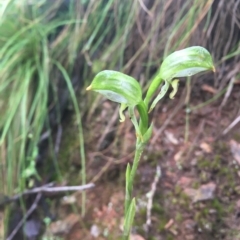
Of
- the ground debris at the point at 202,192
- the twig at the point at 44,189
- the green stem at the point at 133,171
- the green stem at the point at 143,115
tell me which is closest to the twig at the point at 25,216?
the twig at the point at 44,189

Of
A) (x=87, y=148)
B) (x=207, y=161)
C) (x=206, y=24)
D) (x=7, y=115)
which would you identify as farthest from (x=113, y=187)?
(x=206, y=24)

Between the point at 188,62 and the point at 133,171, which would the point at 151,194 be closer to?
the point at 133,171

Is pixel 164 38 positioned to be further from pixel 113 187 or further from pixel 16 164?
pixel 16 164

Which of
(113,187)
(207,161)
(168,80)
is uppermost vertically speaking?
(168,80)

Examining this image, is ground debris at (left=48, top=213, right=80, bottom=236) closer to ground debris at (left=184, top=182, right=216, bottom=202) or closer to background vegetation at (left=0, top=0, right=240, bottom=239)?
background vegetation at (left=0, top=0, right=240, bottom=239)

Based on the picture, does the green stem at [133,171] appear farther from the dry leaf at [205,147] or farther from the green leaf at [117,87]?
the dry leaf at [205,147]

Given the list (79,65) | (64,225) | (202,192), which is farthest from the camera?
(79,65)

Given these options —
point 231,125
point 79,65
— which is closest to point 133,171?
point 231,125
